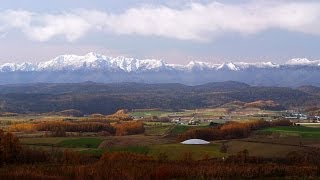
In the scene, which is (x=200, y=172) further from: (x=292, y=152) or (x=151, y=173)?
(x=292, y=152)

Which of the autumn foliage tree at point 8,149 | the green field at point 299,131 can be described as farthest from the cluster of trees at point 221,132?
the autumn foliage tree at point 8,149

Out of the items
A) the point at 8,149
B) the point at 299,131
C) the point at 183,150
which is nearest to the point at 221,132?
the point at 299,131

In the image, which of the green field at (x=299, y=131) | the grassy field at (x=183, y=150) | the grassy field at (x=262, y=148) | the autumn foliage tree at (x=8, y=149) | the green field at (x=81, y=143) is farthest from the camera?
the green field at (x=299, y=131)

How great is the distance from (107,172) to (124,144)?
54.7 m

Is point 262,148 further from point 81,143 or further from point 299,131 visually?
point 81,143

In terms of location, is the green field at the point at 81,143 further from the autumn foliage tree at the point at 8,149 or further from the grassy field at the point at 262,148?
the grassy field at the point at 262,148

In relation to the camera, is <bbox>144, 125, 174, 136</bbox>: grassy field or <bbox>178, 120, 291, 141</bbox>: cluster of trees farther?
<bbox>144, 125, 174, 136</bbox>: grassy field

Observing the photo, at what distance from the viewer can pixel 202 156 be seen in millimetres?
83250

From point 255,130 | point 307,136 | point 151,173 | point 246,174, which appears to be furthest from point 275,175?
point 255,130

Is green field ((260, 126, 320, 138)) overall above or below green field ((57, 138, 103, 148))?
above

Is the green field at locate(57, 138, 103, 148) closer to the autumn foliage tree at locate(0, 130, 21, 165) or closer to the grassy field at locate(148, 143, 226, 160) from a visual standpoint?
the grassy field at locate(148, 143, 226, 160)

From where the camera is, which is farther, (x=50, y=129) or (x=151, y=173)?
(x=50, y=129)

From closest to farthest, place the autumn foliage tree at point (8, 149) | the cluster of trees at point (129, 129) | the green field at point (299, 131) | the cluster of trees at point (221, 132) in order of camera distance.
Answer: the autumn foliage tree at point (8, 149)
the green field at point (299, 131)
the cluster of trees at point (221, 132)
the cluster of trees at point (129, 129)

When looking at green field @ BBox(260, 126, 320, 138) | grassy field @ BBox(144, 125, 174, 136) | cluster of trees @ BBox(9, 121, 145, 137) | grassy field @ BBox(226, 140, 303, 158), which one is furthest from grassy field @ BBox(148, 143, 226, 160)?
cluster of trees @ BBox(9, 121, 145, 137)
